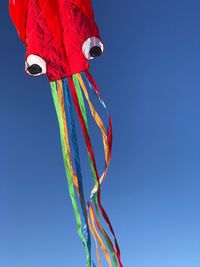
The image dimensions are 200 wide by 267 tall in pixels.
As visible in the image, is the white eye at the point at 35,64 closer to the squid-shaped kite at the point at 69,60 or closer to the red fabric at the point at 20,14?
the squid-shaped kite at the point at 69,60

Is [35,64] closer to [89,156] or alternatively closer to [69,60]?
[69,60]

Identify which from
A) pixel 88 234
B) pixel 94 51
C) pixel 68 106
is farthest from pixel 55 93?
pixel 88 234

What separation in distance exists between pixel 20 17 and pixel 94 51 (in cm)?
27

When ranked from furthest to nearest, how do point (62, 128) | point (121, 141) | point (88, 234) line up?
1. point (121, 141)
2. point (62, 128)
3. point (88, 234)

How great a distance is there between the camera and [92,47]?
4.13 feet

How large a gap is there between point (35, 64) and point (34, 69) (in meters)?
0.02

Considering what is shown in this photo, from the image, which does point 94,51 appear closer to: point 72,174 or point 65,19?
point 65,19

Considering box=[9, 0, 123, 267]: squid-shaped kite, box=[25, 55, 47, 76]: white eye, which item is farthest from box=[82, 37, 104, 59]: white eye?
box=[25, 55, 47, 76]: white eye

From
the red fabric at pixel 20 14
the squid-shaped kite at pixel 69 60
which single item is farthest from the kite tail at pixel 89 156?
the red fabric at pixel 20 14

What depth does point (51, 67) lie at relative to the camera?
1333mm

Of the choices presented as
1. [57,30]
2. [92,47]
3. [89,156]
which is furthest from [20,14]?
[89,156]

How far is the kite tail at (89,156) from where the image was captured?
3.90 feet

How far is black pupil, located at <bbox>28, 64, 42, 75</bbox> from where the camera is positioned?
1294mm

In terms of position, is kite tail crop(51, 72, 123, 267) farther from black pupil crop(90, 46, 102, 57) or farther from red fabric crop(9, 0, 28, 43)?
red fabric crop(9, 0, 28, 43)
